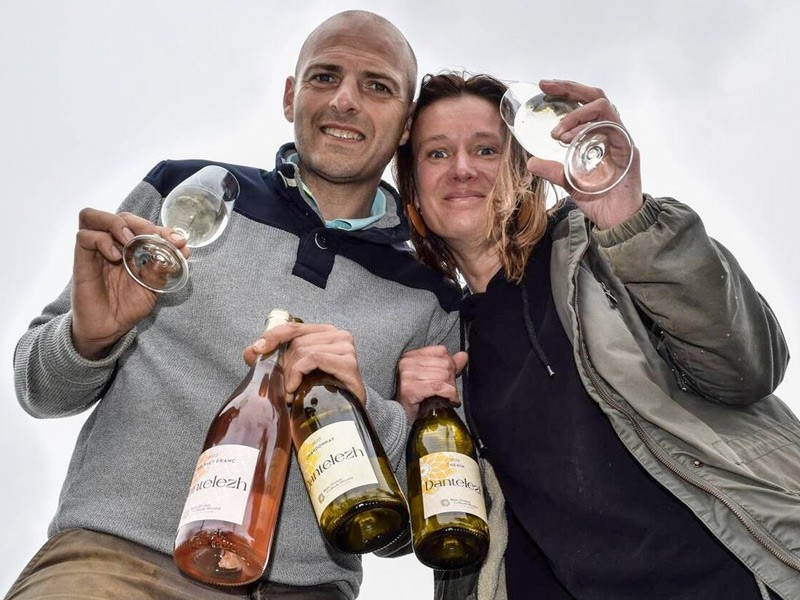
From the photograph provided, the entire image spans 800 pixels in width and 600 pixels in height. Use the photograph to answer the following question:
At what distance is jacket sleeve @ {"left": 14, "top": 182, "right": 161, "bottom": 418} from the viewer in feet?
7.32

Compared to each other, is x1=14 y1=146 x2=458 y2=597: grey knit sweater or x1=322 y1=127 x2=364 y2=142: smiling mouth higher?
x1=322 y1=127 x2=364 y2=142: smiling mouth

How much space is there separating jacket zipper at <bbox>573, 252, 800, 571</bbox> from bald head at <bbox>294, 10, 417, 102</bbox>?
4.83 feet

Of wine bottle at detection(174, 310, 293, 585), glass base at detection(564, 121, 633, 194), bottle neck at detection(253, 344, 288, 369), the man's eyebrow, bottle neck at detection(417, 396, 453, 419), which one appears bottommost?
wine bottle at detection(174, 310, 293, 585)

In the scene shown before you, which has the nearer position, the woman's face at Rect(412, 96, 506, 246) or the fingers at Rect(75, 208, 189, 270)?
the fingers at Rect(75, 208, 189, 270)

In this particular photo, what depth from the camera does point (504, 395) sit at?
266 centimetres

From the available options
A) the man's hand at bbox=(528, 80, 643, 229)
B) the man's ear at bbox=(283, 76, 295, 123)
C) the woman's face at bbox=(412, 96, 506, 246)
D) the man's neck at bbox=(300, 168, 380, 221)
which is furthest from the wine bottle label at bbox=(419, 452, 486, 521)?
the man's ear at bbox=(283, 76, 295, 123)

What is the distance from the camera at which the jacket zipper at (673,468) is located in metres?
1.91

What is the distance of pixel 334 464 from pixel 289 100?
2.14 metres

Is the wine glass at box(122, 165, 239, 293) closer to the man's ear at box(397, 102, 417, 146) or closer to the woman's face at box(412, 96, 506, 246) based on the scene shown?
the woman's face at box(412, 96, 506, 246)

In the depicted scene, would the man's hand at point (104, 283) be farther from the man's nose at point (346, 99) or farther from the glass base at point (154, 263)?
the man's nose at point (346, 99)

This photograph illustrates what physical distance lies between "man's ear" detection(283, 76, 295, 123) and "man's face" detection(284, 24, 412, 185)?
0.16 m

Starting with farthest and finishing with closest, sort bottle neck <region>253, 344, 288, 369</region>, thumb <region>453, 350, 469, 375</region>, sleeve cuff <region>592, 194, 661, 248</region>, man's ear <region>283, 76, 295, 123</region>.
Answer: man's ear <region>283, 76, 295, 123</region> < thumb <region>453, 350, 469, 375</region> < bottle neck <region>253, 344, 288, 369</region> < sleeve cuff <region>592, 194, 661, 248</region>

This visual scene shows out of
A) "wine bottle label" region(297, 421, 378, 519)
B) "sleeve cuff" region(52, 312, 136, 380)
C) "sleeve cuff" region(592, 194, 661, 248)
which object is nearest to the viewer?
"wine bottle label" region(297, 421, 378, 519)

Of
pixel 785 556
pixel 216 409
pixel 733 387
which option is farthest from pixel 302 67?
pixel 785 556
